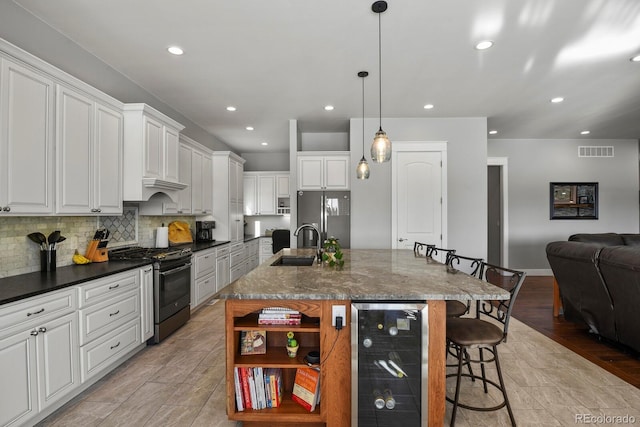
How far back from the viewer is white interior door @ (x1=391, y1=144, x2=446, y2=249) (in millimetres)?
4680

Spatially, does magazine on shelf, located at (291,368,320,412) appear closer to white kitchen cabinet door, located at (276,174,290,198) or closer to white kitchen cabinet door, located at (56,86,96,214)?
white kitchen cabinet door, located at (56,86,96,214)

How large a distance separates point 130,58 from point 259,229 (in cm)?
489

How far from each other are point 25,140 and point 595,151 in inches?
348

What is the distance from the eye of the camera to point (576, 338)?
3201 mm

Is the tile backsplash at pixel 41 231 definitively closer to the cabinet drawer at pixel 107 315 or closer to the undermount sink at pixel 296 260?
the cabinet drawer at pixel 107 315

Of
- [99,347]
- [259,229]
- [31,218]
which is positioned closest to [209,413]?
[99,347]

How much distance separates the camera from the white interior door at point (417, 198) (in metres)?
4.68

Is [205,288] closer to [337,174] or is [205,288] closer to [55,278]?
[55,278]

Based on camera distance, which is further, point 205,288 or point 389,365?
point 205,288

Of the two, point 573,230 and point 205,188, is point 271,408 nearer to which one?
point 205,188

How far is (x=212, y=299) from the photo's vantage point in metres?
4.73

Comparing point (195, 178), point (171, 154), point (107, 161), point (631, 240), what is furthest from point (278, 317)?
point (631, 240)

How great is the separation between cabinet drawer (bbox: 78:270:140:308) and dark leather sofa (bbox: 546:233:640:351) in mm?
4273

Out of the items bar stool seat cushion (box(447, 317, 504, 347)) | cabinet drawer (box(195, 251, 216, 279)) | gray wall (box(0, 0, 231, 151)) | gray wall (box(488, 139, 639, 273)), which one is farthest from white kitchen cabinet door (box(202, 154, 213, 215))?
gray wall (box(488, 139, 639, 273))
